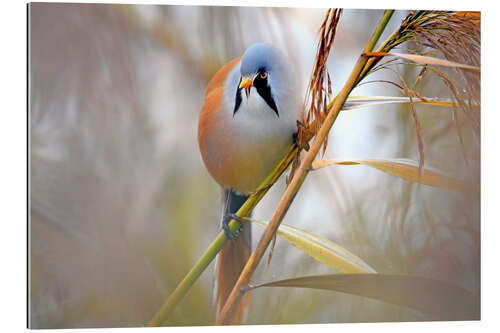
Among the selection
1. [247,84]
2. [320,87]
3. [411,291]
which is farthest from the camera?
[411,291]

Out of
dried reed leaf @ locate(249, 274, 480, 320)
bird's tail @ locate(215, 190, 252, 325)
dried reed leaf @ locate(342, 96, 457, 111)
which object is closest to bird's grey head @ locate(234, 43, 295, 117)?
dried reed leaf @ locate(342, 96, 457, 111)

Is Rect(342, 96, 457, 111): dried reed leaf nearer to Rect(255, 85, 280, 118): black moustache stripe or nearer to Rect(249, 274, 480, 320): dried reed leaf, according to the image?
Rect(255, 85, 280, 118): black moustache stripe

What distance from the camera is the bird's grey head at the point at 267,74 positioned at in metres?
2.60

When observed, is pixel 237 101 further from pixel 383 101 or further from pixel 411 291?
pixel 411 291

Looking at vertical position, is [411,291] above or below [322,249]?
below

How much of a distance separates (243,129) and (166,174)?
0.35 metres

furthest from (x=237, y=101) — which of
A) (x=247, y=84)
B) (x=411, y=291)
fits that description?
(x=411, y=291)

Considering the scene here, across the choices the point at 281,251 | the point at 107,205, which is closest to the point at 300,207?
the point at 281,251

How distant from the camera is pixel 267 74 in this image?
2627mm

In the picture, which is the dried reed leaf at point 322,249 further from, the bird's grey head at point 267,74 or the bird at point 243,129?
the bird's grey head at point 267,74

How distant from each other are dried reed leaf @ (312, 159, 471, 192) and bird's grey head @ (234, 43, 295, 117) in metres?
0.31

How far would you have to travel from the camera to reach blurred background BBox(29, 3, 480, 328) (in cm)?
254

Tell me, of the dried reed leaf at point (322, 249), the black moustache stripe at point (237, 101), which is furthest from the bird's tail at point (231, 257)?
the black moustache stripe at point (237, 101)

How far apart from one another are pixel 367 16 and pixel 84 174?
1.31 meters
